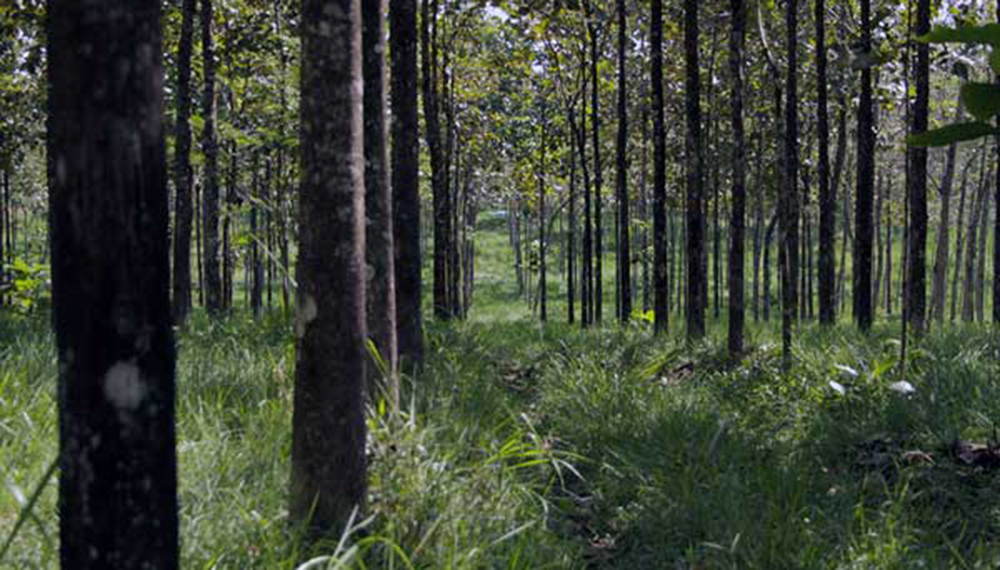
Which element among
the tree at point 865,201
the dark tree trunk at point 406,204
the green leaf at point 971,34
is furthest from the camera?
the tree at point 865,201

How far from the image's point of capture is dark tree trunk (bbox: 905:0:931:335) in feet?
31.0

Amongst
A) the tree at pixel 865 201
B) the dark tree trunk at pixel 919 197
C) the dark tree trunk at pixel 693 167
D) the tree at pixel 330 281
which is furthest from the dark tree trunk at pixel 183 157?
the tree at pixel 865 201

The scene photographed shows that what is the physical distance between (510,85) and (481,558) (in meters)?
23.2

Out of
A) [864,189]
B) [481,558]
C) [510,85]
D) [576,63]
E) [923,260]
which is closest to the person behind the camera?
[481,558]

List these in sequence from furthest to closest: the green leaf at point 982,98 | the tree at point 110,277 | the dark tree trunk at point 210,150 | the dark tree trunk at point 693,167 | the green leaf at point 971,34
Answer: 1. the dark tree trunk at point 210,150
2. the dark tree trunk at point 693,167
3. the green leaf at point 982,98
4. the green leaf at point 971,34
5. the tree at point 110,277

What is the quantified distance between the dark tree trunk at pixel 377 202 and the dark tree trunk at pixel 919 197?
6.14m

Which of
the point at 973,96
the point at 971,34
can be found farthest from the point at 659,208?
the point at 971,34

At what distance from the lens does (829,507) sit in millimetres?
4852

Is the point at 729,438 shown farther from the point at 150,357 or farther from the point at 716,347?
the point at 150,357

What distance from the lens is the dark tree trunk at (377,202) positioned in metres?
5.36

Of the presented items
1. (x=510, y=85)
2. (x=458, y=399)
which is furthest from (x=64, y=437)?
(x=510, y=85)

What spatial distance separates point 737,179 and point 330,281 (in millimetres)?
5868

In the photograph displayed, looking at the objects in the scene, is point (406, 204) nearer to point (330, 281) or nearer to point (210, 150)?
point (330, 281)

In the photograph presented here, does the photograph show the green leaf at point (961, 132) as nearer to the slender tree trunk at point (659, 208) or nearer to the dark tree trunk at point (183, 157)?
the dark tree trunk at point (183, 157)
